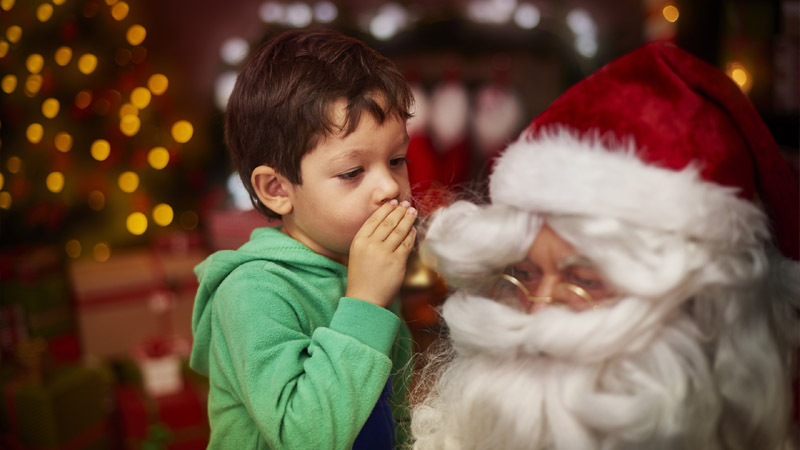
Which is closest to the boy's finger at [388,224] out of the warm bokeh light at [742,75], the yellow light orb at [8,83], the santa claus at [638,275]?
the santa claus at [638,275]

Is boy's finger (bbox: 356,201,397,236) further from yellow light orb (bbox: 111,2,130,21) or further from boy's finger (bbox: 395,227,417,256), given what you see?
yellow light orb (bbox: 111,2,130,21)

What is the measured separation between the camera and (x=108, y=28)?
8.96 ft

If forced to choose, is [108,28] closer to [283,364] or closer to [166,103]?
[166,103]

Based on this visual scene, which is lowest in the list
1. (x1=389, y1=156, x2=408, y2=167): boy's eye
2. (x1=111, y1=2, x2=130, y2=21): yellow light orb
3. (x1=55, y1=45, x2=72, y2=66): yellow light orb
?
(x1=55, y1=45, x2=72, y2=66): yellow light orb

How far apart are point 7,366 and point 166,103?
1.35m

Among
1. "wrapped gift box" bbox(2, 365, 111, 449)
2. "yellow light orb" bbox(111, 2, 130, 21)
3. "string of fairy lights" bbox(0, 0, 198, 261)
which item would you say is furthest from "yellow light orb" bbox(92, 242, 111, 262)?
"yellow light orb" bbox(111, 2, 130, 21)

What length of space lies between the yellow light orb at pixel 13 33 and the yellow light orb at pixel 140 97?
1.62ft

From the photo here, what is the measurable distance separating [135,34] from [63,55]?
341 millimetres

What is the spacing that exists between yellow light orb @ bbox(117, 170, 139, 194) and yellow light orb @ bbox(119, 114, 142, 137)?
0.60 ft

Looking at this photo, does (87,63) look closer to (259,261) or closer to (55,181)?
(55,181)

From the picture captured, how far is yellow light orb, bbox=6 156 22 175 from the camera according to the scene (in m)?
2.46

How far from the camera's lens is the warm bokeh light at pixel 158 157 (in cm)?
283

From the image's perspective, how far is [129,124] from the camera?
2748mm

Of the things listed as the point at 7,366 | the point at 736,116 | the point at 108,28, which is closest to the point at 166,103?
the point at 108,28
